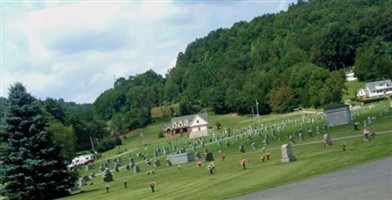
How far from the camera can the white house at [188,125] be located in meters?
128

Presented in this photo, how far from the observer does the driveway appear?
→ 50.1ft

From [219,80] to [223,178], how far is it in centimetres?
15096

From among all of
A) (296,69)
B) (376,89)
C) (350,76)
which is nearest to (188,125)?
(296,69)

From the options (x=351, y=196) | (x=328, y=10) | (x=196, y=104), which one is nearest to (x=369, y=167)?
(x=351, y=196)

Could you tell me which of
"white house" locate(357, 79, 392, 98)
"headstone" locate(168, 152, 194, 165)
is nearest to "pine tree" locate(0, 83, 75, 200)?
"headstone" locate(168, 152, 194, 165)

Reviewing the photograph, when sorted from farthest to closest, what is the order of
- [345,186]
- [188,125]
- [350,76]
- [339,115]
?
[350,76] < [188,125] < [339,115] < [345,186]

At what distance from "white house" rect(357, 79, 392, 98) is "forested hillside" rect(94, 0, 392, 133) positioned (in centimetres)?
280

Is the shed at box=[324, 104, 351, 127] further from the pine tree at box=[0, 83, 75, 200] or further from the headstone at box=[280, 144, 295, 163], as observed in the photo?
the headstone at box=[280, 144, 295, 163]

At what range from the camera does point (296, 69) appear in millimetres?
→ 129750

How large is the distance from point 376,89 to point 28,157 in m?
93.1

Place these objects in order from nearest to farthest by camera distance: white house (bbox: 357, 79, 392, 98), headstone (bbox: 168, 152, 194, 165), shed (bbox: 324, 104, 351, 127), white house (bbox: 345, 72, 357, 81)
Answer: headstone (bbox: 168, 152, 194, 165) → shed (bbox: 324, 104, 351, 127) → white house (bbox: 357, 79, 392, 98) → white house (bbox: 345, 72, 357, 81)

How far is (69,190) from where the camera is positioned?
3959 cm

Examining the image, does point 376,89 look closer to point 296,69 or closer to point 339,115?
point 296,69

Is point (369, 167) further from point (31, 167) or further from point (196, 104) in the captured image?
point (196, 104)
